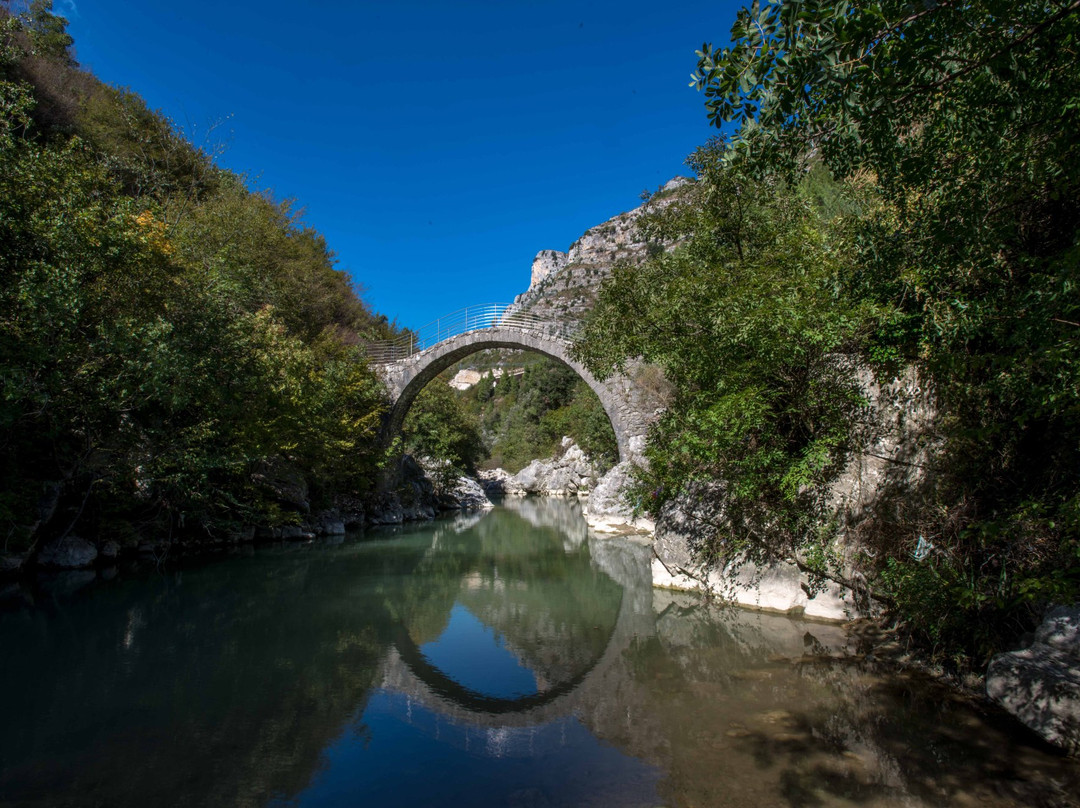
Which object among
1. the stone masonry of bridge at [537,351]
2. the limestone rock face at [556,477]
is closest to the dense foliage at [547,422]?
the limestone rock face at [556,477]

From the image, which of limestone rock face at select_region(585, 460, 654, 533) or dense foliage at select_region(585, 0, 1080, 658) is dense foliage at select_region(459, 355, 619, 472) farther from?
dense foliage at select_region(585, 0, 1080, 658)

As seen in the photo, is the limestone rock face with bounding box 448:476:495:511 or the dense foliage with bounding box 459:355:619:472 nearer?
the dense foliage with bounding box 459:355:619:472

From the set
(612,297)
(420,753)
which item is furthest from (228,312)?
(420,753)

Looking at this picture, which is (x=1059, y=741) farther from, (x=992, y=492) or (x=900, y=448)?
(x=900, y=448)

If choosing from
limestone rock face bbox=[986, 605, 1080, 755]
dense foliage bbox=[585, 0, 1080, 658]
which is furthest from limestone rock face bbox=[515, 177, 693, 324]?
limestone rock face bbox=[986, 605, 1080, 755]

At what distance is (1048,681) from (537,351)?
17975mm

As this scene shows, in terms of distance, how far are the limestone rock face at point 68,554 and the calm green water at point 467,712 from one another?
1.87 metres

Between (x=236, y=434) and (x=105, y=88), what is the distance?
16.0 meters

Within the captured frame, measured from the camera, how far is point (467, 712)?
16.7 ft

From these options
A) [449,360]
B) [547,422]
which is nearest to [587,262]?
[547,422]

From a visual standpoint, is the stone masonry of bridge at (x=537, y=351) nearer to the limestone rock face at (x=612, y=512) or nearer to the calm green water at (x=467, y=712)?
the limestone rock face at (x=612, y=512)

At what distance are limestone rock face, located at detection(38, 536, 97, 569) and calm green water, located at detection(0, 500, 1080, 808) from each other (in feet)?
6.12

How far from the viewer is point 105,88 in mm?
19891

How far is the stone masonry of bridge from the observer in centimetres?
1638
